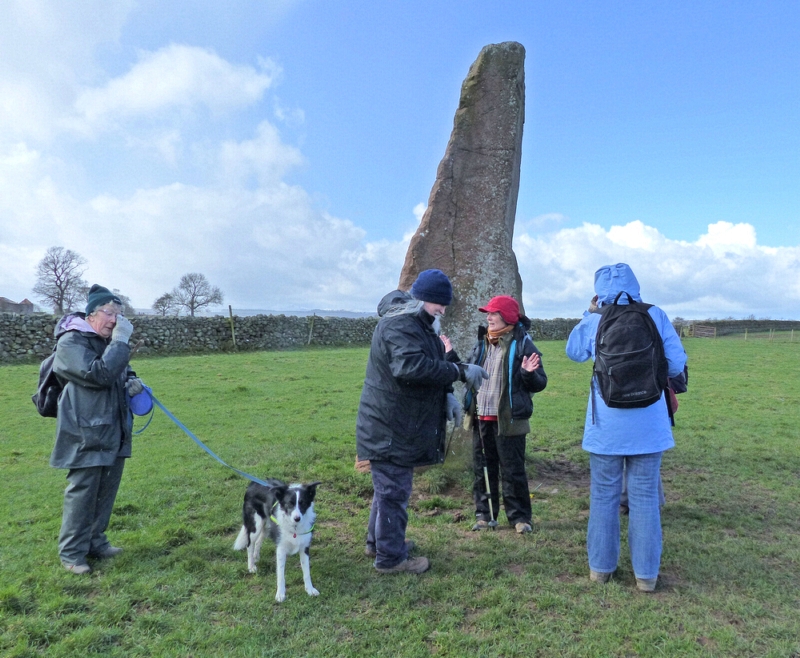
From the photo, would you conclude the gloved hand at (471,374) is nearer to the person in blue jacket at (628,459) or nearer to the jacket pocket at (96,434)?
the person in blue jacket at (628,459)

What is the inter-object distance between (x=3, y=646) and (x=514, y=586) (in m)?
3.27

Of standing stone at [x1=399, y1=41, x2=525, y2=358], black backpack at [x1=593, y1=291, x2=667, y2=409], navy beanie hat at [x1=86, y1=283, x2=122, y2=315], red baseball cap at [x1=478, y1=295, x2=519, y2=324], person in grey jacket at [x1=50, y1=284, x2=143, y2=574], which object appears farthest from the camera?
standing stone at [x1=399, y1=41, x2=525, y2=358]

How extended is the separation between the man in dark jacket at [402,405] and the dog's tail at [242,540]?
1047mm

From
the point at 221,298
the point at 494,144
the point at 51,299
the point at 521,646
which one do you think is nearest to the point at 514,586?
the point at 521,646

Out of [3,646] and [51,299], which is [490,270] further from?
[51,299]

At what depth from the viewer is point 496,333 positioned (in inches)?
215

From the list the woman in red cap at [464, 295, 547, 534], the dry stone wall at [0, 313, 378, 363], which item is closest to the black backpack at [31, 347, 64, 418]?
the woman in red cap at [464, 295, 547, 534]

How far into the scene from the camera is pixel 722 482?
6910 mm

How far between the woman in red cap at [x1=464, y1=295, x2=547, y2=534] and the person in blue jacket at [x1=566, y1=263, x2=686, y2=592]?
39.7 inches

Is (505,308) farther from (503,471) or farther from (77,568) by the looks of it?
(77,568)

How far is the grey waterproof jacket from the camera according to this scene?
168 inches

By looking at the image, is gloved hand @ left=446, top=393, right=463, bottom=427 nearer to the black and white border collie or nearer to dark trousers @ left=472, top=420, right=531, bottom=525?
dark trousers @ left=472, top=420, right=531, bottom=525

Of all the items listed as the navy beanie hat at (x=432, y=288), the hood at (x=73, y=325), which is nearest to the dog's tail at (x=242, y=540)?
the hood at (x=73, y=325)

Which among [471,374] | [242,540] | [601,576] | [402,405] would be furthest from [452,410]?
[242,540]
